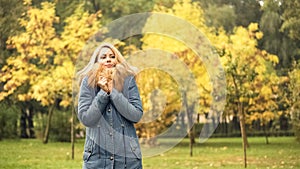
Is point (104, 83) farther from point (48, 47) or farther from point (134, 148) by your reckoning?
point (48, 47)

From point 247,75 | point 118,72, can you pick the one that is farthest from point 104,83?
point 247,75

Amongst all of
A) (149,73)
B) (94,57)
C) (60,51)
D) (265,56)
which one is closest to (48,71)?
(60,51)

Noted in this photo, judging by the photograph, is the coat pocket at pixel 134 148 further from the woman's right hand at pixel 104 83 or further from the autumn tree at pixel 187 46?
the autumn tree at pixel 187 46

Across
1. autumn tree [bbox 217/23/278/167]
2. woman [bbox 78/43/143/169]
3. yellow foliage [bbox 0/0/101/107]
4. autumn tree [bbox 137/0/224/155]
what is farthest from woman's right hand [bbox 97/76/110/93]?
yellow foliage [bbox 0/0/101/107]

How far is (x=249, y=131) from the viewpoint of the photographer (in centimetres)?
3956

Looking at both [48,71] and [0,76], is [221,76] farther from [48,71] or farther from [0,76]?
[0,76]

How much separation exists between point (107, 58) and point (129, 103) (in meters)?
0.34

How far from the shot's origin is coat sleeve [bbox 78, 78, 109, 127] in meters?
4.14

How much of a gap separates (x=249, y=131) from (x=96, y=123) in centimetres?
3609

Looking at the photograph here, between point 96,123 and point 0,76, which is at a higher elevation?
point 0,76

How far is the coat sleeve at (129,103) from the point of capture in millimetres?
4141

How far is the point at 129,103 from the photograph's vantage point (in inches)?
165

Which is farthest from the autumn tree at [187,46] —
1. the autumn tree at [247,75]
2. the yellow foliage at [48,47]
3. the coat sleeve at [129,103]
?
the coat sleeve at [129,103]

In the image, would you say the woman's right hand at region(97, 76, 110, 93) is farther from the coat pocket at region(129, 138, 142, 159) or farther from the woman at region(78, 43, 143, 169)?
the coat pocket at region(129, 138, 142, 159)
